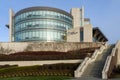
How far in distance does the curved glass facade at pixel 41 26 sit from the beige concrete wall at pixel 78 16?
14533 mm

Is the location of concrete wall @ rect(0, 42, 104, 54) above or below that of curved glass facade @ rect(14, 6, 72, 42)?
below

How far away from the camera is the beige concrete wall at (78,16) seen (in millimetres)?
92438

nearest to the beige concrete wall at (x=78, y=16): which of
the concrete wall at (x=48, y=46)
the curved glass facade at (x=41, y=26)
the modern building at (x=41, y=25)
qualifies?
the modern building at (x=41, y=25)

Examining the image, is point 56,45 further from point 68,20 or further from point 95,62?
point 68,20

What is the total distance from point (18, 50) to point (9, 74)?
60.6 feet

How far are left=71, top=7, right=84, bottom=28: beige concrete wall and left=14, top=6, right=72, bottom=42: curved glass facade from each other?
14533 mm

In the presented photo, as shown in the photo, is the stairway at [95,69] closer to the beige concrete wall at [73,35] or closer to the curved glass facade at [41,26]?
the beige concrete wall at [73,35]

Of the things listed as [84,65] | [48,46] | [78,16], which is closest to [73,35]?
[48,46]

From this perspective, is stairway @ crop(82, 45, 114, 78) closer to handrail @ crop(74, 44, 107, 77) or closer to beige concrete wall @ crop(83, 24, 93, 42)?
handrail @ crop(74, 44, 107, 77)

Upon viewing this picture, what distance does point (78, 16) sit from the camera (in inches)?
3733

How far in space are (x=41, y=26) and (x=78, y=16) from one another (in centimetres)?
2225

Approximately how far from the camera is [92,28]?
67.8 metres

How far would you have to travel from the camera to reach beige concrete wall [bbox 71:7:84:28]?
92.4 meters

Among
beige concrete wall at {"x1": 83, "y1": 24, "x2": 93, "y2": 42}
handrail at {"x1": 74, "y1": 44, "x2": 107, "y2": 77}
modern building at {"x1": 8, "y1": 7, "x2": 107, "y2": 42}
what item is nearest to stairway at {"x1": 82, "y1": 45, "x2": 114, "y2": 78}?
handrail at {"x1": 74, "y1": 44, "x2": 107, "y2": 77}
